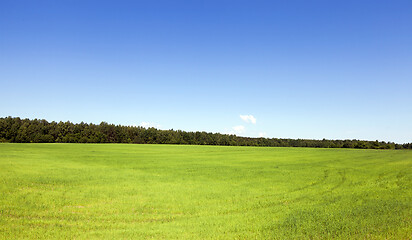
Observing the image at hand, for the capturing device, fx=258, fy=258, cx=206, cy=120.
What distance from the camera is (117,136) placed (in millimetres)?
104375

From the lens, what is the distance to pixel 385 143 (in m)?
114

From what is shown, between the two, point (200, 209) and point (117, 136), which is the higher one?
point (117, 136)

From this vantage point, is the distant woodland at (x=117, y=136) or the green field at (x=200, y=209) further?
the distant woodland at (x=117, y=136)

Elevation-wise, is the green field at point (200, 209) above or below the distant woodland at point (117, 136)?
below

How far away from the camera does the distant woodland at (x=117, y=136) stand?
86.2 m

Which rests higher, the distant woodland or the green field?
the distant woodland

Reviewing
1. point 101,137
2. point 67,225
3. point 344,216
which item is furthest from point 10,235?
point 101,137

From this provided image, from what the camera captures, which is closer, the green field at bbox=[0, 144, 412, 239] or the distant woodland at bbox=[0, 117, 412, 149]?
the green field at bbox=[0, 144, 412, 239]

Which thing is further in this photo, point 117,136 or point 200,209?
point 117,136

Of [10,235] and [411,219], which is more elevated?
[411,219]

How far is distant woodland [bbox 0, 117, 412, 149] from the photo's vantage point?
8625cm

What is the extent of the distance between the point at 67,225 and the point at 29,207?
3.75 metres

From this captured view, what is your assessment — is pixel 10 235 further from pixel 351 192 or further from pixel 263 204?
pixel 351 192

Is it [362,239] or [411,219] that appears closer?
[362,239]
